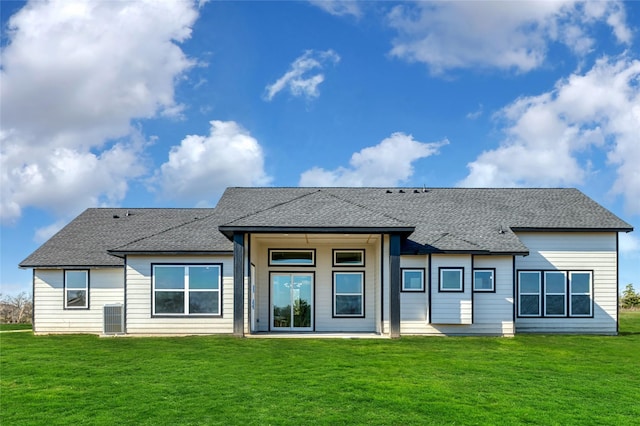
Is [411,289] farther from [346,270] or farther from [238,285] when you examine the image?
[238,285]

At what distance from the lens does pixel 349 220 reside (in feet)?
58.8

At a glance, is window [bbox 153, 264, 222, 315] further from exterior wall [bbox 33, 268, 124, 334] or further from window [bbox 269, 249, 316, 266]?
exterior wall [bbox 33, 268, 124, 334]

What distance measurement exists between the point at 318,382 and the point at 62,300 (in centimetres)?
1376

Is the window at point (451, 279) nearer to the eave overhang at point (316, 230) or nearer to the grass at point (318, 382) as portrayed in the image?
the grass at point (318, 382)

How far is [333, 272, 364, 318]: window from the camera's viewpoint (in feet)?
67.8

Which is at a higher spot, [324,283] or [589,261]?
[589,261]

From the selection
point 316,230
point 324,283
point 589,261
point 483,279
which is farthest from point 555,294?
point 316,230

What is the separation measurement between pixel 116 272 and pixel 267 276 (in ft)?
18.0

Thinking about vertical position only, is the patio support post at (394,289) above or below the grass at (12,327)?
above

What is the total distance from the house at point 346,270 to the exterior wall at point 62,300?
0.11 feet

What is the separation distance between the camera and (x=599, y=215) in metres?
22.2

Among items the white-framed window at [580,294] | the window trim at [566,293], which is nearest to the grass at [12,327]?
the window trim at [566,293]

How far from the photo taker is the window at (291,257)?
68.1 ft

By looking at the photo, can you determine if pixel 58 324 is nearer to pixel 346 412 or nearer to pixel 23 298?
pixel 23 298
